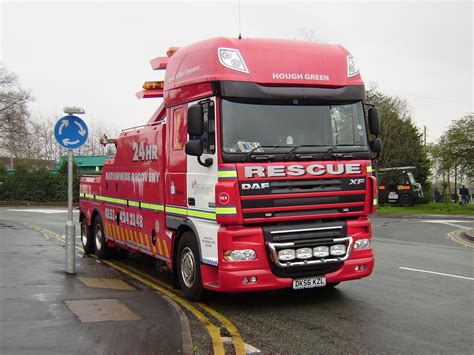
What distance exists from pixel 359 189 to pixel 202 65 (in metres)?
2.78

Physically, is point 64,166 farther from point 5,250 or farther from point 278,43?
point 278,43

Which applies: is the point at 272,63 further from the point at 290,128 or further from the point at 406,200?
the point at 406,200

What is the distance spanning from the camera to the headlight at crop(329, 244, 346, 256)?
7.26 metres

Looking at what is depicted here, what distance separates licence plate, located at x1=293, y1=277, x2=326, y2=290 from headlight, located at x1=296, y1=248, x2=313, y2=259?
1.08 ft

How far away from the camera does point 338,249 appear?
7305 mm

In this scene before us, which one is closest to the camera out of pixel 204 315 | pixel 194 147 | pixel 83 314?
pixel 83 314

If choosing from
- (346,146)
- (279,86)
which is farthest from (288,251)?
(279,86)

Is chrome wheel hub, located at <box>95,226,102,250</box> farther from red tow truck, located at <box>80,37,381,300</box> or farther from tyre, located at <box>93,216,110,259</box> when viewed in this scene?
red tow truck, located at <box>80,37,381,300</box>

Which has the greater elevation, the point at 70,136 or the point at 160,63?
the point at 160,63

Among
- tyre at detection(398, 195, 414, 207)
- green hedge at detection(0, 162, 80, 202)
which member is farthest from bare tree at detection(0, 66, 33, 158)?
tyre at detection(398, 195, 414, 207)

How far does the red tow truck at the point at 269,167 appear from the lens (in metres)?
6.83

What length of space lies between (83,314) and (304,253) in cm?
291

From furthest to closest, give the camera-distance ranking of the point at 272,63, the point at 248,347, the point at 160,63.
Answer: the point at 160,63, the point at 272,63, the point at 248,347

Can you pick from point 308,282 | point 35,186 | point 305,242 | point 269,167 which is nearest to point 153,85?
point 269,167
